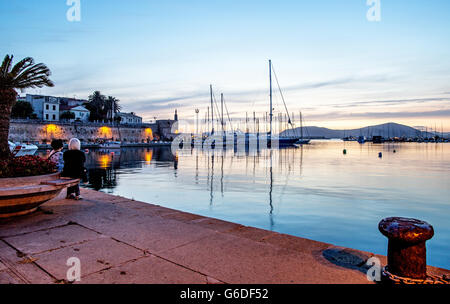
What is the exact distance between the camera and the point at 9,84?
700cm

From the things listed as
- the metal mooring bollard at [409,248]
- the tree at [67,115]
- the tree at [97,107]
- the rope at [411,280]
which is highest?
the tree at [97,107]

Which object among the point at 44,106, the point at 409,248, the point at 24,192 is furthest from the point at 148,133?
the point at 409,248

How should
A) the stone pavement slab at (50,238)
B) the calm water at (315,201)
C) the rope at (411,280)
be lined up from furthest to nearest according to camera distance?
the calm water at (315,201) → the stone pavement slab at (50,238) → the rope at (411,280)

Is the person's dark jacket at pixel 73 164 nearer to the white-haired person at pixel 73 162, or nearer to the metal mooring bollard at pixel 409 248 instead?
the white-haired person at pixel 73 162

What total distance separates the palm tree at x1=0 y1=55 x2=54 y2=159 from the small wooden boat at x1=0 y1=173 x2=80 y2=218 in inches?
51.8

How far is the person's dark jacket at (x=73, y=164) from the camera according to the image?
23.4ft

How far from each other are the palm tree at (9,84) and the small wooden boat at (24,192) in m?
1.32

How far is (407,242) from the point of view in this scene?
333cm

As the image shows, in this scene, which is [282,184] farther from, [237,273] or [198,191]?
[237,273]

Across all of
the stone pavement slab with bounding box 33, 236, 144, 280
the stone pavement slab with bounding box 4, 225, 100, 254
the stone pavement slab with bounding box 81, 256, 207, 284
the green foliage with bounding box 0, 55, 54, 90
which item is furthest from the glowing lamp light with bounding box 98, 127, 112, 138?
the stone pavement slab with bounding box 81, 256, 207, 284

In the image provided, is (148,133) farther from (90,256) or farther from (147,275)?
(147,275)

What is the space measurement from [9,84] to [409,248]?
26.7ft

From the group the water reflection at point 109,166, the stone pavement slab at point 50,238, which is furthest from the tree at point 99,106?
the stone pavement slab at point 50,238

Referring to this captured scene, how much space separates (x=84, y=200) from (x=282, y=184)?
13.6 meters
